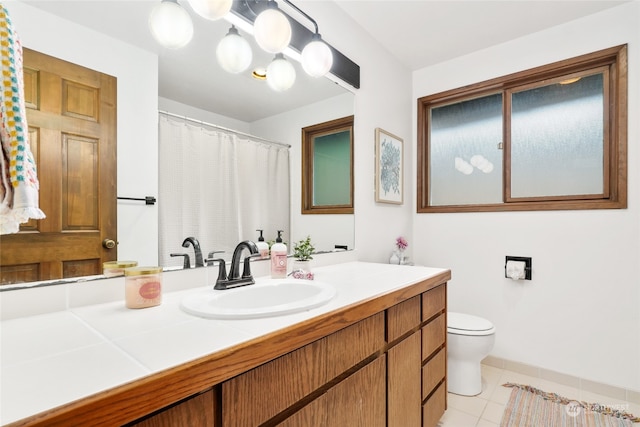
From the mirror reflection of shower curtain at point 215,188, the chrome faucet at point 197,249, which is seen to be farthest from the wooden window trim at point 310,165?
the chrome faucet at point 197,249

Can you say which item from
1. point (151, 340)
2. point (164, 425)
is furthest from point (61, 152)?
point (164, 425)

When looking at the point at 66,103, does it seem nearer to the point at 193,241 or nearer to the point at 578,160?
the point at 193,241

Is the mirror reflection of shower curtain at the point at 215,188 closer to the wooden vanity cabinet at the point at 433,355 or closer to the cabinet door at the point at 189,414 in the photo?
the cabinet door at the point at 189,414

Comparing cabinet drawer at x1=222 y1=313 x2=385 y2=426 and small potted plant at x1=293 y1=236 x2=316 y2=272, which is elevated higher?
small potted plant at x1=293 y1=236 x2=316 y2=272

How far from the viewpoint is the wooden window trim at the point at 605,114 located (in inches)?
76.5

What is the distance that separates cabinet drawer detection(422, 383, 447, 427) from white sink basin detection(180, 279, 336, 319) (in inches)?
32.7

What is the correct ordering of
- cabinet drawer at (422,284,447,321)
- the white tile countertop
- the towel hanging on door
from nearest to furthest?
the white tile countertop < the towel hanging on door < cabinet drawer at (422,284,447,321)

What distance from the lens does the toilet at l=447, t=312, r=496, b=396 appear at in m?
1.92

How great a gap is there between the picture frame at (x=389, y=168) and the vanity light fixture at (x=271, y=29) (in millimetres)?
1063

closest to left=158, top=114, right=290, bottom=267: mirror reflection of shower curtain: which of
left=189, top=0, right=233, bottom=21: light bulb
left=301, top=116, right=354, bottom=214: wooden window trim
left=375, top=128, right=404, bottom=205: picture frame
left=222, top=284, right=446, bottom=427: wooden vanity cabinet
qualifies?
left=301, top=116, right=354, bottom=214: wooden window trim

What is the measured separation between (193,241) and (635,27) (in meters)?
2.76

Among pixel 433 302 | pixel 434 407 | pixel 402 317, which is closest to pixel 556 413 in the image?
pixel 434 407

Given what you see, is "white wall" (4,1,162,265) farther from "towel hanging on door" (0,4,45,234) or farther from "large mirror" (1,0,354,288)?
"towel hanging on door" (0,4,45,234)

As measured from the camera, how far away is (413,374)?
4.42 ft
